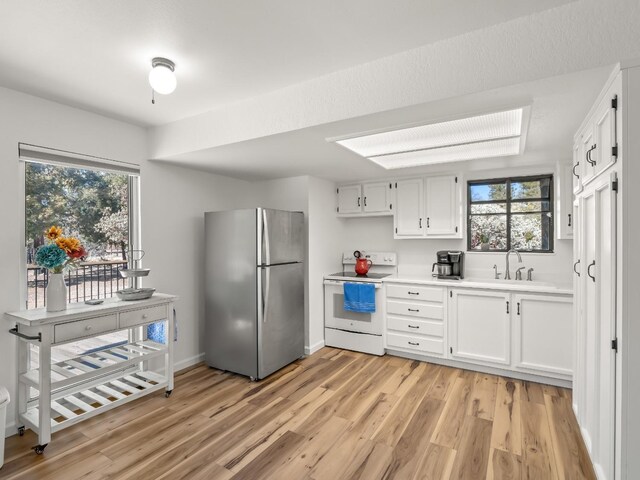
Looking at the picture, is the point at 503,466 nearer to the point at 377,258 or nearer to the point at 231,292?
the point at 231,292

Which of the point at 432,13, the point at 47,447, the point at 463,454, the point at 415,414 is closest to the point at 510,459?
the point at 463,454

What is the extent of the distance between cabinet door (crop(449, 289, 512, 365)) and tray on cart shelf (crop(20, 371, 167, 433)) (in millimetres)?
2877

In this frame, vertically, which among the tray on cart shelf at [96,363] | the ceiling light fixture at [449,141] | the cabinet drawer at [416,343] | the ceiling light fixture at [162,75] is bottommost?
the cabinet drawer at [416,343]

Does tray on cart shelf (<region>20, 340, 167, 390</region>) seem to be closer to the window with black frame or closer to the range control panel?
the range control panel

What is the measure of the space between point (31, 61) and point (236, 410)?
2.75m

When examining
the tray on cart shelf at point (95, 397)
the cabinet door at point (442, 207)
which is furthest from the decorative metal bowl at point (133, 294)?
the cabinet door at point (442, 207)

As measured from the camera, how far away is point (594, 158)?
1884mm

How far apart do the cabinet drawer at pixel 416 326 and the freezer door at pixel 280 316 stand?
1.05 metres

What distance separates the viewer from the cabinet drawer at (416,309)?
3.62 metres

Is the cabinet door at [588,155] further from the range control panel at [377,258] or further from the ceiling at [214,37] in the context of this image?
the range control panel at [377,258]

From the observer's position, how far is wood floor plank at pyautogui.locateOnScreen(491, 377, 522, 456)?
7.33 ft

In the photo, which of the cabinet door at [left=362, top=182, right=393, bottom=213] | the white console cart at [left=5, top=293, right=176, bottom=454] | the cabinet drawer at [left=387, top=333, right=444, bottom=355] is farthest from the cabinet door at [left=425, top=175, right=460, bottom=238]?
the white console cart at [left=5, top=293, right=176, bottom=454]
